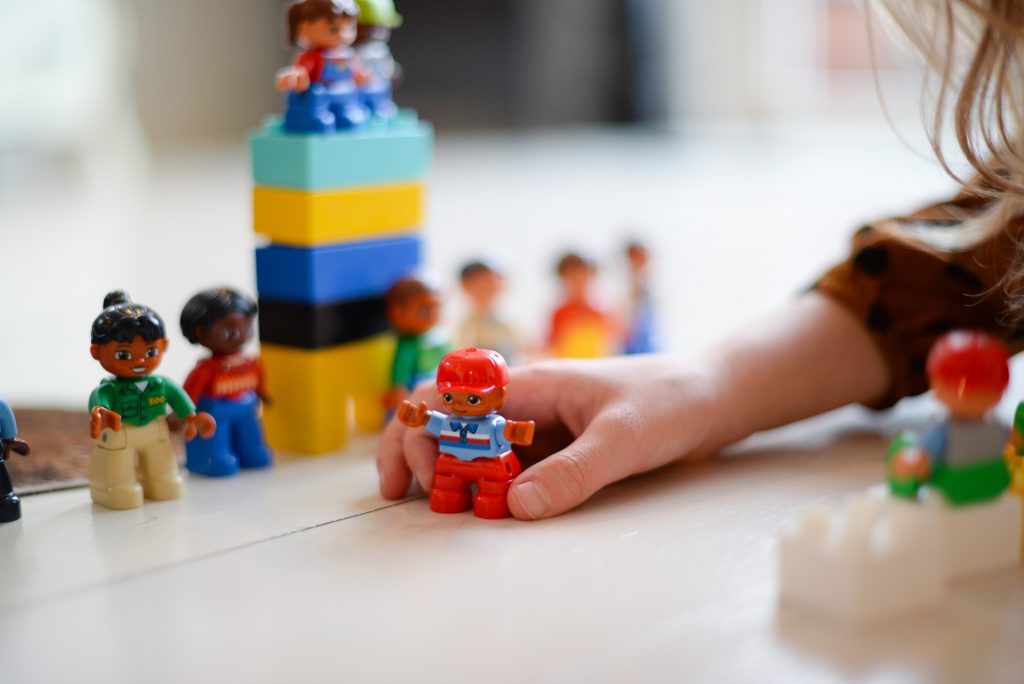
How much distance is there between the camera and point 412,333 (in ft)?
3.96

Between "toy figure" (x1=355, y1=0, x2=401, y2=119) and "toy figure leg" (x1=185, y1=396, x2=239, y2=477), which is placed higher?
"toy figure" (x1=355, y1=0, x2=401, y2=119)

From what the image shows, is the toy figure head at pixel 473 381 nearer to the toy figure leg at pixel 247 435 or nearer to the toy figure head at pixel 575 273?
the toy figure leg at pixel 247 435

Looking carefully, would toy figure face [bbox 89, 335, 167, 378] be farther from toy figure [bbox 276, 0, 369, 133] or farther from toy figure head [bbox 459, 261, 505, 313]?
toy figure head [bbox 459, 261, 505, 313]

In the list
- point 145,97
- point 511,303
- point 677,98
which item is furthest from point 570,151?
point 511,303

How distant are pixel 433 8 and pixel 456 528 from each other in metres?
4.06

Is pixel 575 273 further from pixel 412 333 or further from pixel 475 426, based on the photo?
pixel 475 426

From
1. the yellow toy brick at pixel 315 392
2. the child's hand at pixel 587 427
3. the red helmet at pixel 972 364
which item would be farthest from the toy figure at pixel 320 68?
the red helmet at pixel 972 364

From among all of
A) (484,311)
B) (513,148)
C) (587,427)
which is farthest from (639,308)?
(513,148)

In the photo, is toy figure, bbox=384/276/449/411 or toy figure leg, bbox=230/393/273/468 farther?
toy figure, bbox=384/276/449/411

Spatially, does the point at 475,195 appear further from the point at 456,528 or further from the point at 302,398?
the point at 456,528

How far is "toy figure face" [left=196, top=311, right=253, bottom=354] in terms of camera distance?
3.37 ft

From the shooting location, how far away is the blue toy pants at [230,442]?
3.38ft

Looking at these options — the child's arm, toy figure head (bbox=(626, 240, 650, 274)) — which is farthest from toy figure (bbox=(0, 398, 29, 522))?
toy figure head (bbox=(626, 240, 650, 274))

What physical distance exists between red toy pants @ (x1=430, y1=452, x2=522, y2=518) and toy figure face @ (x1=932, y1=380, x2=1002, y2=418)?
1.09 feet
